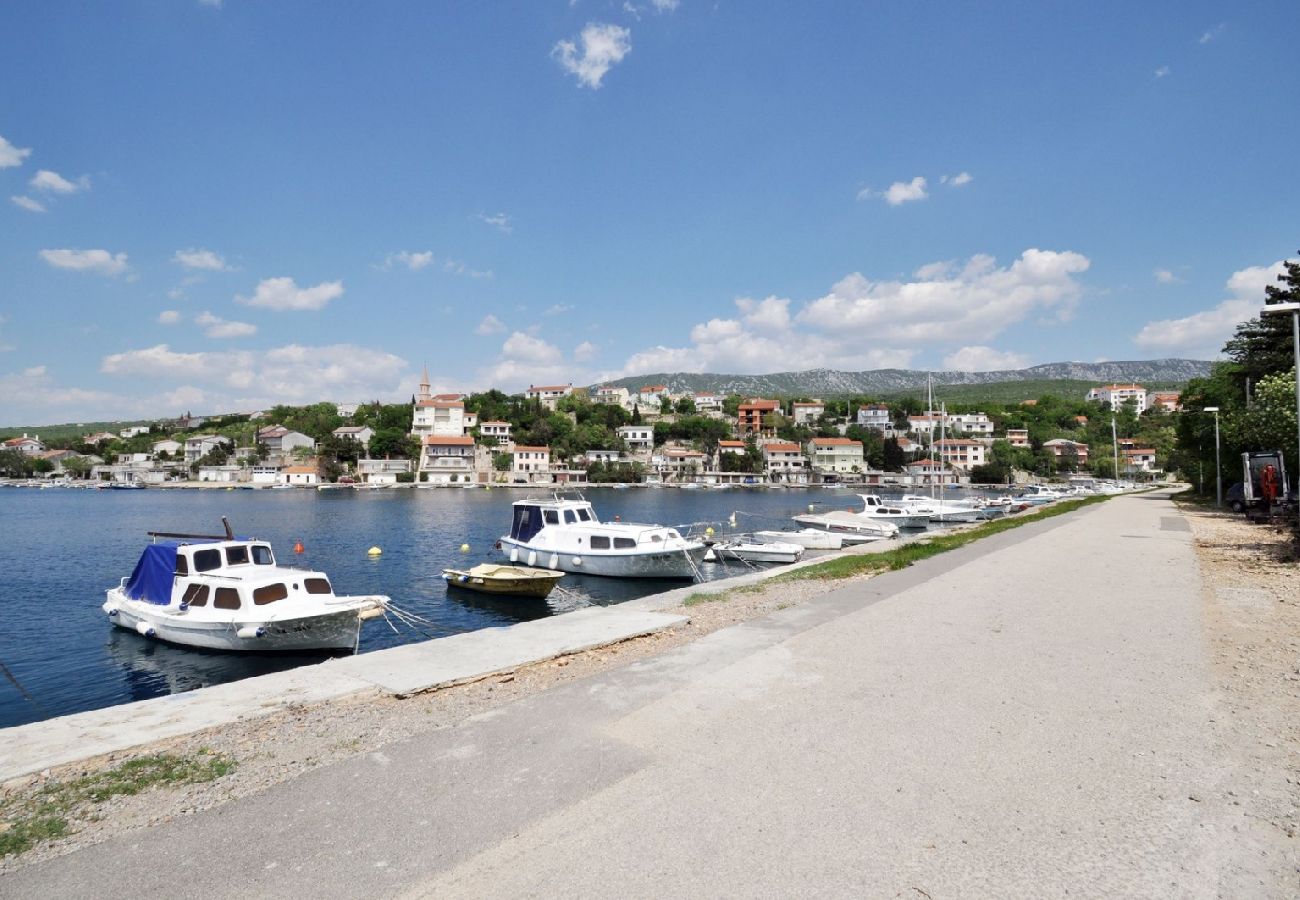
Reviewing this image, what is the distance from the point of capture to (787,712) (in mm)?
7777

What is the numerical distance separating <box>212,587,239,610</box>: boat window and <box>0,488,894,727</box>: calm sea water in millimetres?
1417

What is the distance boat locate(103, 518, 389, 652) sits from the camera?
58.2ft

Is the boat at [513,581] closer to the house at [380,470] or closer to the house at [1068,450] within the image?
the house at [380,470]

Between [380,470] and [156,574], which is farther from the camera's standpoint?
[380,470]

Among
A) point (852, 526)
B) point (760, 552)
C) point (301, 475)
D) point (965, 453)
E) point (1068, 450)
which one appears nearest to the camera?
point (760, 552)

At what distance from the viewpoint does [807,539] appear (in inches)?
1501

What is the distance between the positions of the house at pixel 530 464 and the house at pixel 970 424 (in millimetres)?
107191

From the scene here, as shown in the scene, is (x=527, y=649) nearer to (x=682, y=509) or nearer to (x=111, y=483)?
(x=682, y=509)

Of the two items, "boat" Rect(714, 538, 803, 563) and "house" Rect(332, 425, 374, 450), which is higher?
"house" Rect(332, 425, 374, 450)

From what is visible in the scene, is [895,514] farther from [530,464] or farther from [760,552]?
[530,464]

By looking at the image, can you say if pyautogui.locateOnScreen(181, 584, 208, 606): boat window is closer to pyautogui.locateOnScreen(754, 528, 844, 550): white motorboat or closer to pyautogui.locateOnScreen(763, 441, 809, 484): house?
pyautogui.locateOnScreen(754, 528, 844, 550): white motorboat

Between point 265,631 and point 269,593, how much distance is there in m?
1.05

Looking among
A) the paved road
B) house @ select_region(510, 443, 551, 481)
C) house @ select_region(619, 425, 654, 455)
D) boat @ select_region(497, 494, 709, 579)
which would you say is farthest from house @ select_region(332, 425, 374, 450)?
the paved road

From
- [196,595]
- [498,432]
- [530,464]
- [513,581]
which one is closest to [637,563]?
[513,581]
